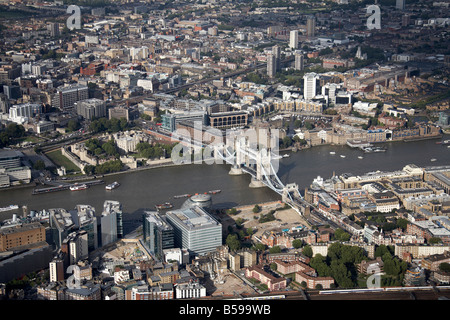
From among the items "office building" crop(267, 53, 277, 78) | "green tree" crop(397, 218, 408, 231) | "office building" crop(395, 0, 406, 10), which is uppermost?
"office building" crop(395, 0, 406, 10)

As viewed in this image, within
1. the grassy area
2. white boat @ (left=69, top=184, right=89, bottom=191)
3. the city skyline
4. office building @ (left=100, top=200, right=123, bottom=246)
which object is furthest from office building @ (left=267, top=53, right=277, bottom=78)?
office building @ (left=100, top=200, right=123, bottom=246)

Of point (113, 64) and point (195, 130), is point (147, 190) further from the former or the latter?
point (113, 64)

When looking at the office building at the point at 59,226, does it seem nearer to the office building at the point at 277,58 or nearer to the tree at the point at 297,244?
the tree at the point at 297,244

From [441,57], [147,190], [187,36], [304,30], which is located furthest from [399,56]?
[147,190]

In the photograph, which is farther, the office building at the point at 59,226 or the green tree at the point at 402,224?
the green tree at the point at 402,224

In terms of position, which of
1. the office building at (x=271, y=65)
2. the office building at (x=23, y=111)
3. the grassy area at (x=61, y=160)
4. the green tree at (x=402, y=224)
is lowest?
the grassy area at (x=61, y=160)

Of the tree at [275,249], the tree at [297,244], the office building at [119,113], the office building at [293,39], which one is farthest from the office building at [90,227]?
the office building at [293,39]

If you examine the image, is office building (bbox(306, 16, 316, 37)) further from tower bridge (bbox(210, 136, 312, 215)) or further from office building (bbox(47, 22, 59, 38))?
tower bridge (bbox(210, 136, 312, 215))
